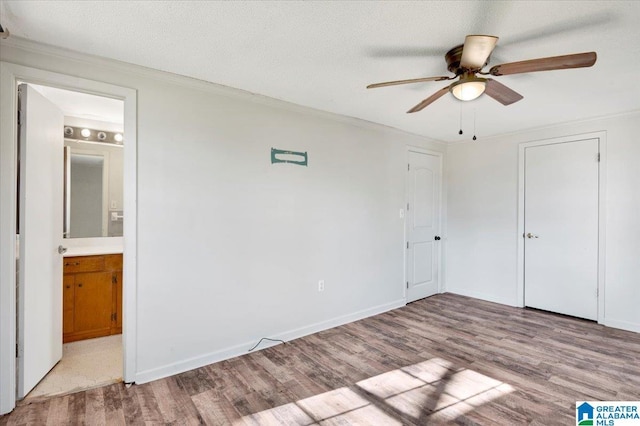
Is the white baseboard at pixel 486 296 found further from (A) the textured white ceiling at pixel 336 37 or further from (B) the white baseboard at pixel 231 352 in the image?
(A) the textured white ceiling at pixel 336 37

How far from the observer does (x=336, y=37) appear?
1.89 m

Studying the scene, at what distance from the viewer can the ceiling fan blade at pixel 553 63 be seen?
1.59m

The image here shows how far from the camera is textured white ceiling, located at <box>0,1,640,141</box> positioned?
1.62 metres

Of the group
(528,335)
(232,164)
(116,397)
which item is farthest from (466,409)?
(232,164)

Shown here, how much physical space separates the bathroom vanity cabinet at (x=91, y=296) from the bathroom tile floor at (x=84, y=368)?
128 mm

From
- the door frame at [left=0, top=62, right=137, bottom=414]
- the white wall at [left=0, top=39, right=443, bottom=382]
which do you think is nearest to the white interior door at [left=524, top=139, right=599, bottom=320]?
the white wall at [left=0, top=39, right=443, bottom=382]

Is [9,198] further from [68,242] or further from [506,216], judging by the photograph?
[506,216]

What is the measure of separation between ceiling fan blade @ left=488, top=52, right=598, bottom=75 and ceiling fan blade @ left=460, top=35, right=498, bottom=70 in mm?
121

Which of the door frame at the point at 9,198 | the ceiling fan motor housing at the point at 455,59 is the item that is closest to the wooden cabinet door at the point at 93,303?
the door frame at the point at 9,198

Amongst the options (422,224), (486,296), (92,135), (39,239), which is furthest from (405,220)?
(92,135)

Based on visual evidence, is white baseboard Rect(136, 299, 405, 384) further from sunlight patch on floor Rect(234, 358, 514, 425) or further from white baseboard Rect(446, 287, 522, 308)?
white baseboard Rect(446, 287, 522, 308)

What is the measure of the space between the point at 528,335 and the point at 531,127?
2.51m

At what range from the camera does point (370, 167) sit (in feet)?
12.6

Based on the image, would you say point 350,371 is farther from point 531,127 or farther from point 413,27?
point 531,127
